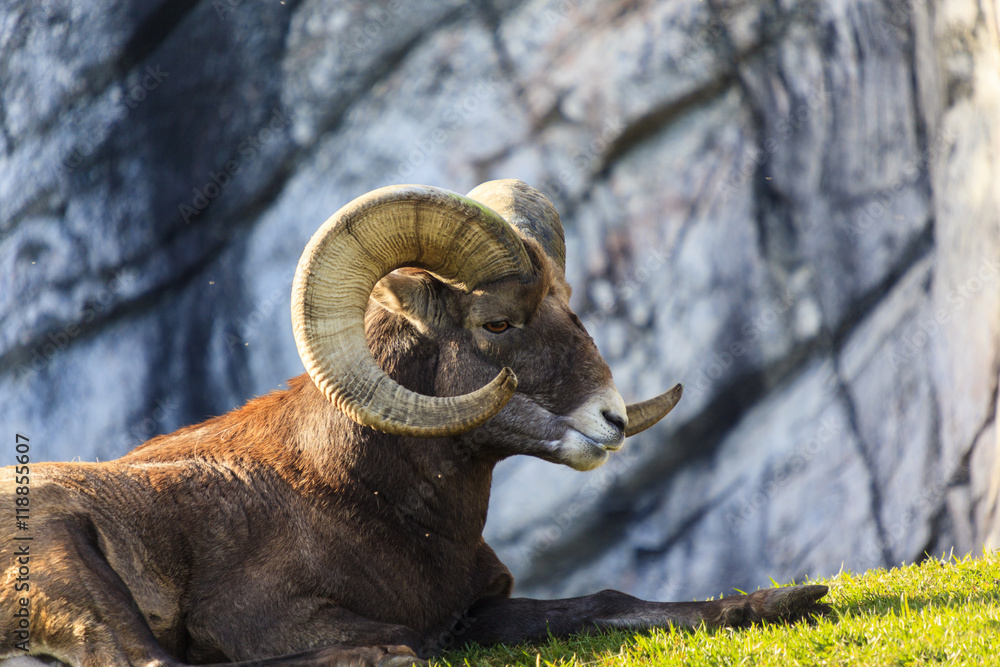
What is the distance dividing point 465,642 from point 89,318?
6.22 metres

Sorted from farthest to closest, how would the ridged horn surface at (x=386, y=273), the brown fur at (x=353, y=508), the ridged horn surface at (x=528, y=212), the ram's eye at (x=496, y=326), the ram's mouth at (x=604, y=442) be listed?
the ridged horn surface at (x=528, y=212) → the ram's eye at (x=496, y=326) → the ram's mouth at (x=604, y=442) → the brown fur at (x=353, y=508) → the ridged horn surface at (x=386, y=273)

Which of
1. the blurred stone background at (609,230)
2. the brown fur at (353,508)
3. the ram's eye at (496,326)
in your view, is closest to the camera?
the brown fur at (353,508)

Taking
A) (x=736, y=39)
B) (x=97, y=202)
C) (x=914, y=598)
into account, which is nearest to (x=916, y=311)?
(x=736, y=39)

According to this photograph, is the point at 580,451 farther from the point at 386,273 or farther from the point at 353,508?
the point at 386,273

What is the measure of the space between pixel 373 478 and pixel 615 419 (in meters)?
1.28

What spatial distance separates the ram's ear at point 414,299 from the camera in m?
4.69

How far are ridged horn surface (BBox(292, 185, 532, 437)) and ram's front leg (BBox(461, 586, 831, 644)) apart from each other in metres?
1.28

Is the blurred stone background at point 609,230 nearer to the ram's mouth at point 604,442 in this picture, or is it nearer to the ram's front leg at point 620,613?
the ram's front leg at point 620,613

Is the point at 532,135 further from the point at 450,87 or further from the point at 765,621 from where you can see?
the point at 765,621

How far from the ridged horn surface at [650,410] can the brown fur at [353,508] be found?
765 mm

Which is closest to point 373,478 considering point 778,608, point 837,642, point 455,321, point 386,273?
point 455,321

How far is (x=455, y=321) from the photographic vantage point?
15.4ft

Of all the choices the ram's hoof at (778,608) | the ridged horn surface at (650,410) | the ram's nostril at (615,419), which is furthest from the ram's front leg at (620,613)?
the ridged horn surface at (650,410)

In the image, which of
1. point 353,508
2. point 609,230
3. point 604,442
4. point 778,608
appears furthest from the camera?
point 609,230
